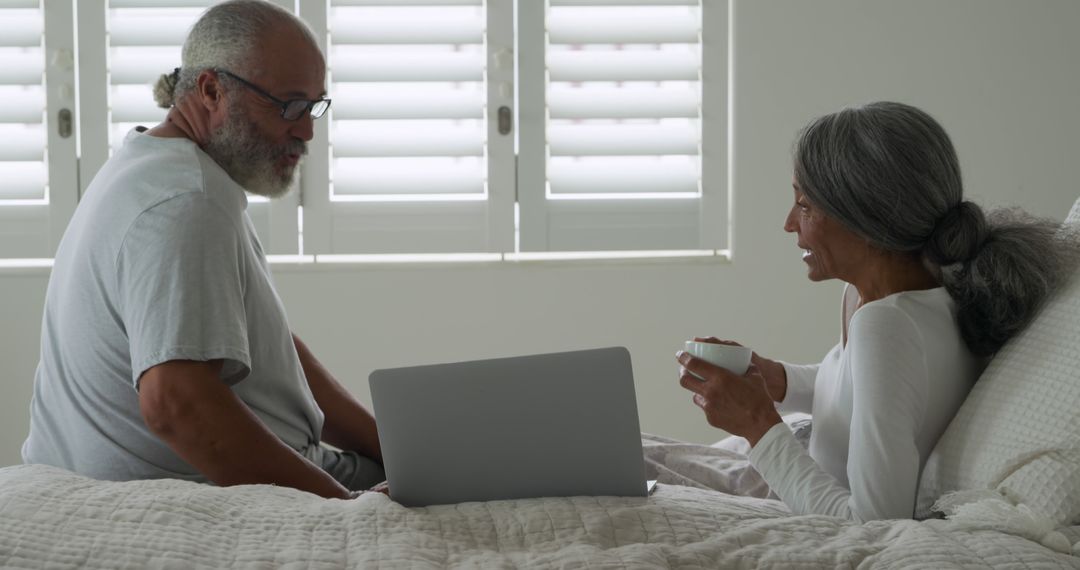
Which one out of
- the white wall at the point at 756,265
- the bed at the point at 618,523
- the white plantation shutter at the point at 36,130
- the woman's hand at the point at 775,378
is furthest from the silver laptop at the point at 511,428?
the white plantation shutter at the point at 36,130

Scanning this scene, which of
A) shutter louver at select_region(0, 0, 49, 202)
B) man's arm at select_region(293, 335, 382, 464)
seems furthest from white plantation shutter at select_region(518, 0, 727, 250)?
shutter louver at select_region(0, 0, 49, 202)

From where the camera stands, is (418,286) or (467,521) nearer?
(467,521)

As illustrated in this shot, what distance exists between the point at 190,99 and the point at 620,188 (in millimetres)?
1717

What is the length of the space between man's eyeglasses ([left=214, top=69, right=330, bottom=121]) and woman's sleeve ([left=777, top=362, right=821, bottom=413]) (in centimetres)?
93

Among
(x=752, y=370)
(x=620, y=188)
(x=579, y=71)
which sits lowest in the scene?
(x=752, y=370)

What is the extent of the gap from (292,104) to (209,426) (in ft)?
2.05

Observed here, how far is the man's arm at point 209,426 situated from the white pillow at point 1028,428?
882 mm

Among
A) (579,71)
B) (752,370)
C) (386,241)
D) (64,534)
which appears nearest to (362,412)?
(752,370)

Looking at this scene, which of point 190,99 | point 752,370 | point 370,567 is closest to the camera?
point 370,567

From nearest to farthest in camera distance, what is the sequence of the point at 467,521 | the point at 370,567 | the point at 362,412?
the point at 370,567 → the point at 467,521 → the point at 362,412

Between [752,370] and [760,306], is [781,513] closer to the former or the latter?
[752,370]

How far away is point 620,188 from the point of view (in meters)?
3.32

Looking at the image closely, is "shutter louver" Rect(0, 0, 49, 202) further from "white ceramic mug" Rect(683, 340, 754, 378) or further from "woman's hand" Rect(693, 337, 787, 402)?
"white ceramic mug" Rect(683, 340, 754, 378)

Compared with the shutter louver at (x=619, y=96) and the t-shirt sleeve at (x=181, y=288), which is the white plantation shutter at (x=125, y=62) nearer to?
the shutter louver at (x=619, y=96)
